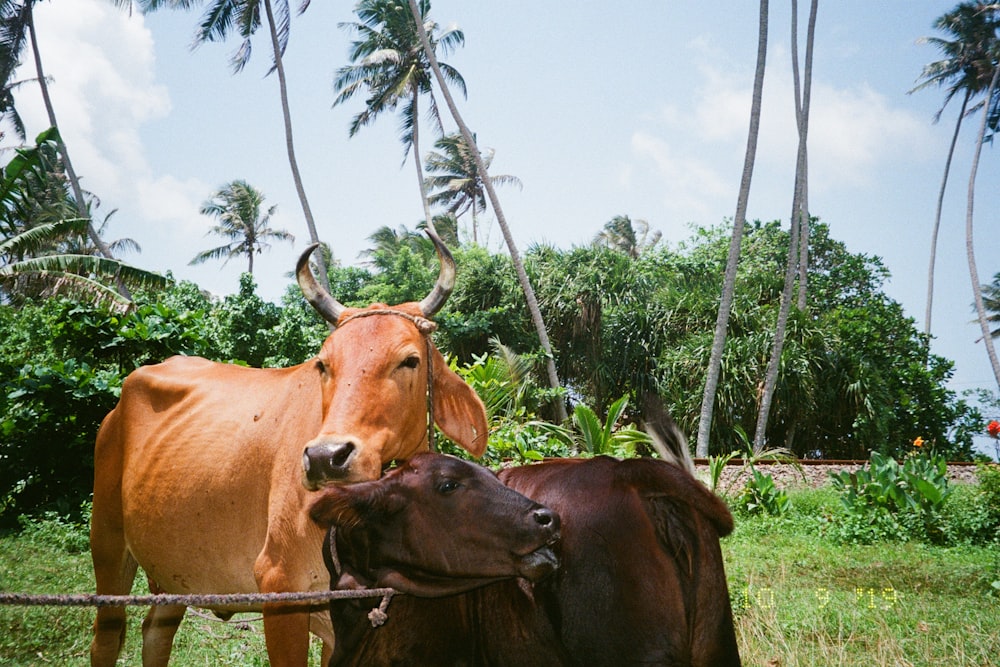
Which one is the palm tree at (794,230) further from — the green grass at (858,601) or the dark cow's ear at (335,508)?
the dark cow's ear at (335,508)

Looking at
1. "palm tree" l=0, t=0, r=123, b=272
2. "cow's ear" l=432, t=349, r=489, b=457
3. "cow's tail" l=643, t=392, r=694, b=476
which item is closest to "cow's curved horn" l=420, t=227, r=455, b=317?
"cow's ear" l=432, t=349, r=489, b=457

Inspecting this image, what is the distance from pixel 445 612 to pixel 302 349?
10.8m

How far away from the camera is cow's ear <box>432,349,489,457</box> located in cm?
277

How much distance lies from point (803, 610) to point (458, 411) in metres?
4.23

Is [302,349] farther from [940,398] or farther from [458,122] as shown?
[940,398]

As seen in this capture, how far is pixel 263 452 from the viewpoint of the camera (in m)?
2.79

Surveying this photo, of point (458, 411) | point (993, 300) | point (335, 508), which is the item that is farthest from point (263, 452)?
point (993, 300)

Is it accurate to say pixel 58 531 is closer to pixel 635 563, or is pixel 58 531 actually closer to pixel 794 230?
pixel 635 563

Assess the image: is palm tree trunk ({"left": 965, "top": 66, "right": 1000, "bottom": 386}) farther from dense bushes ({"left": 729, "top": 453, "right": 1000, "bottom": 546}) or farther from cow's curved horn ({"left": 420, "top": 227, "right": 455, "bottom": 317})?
cow's curved horn ({"left": 420, "top": 227, "right": 455, "bottom": 317})

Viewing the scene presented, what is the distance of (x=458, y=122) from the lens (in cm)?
1875

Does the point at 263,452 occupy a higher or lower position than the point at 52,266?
lower

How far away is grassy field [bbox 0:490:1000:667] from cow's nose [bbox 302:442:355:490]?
49.8 inches

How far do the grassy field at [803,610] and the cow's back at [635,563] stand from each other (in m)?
1.62

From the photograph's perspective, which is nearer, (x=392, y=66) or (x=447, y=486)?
(x=447, y=486)
